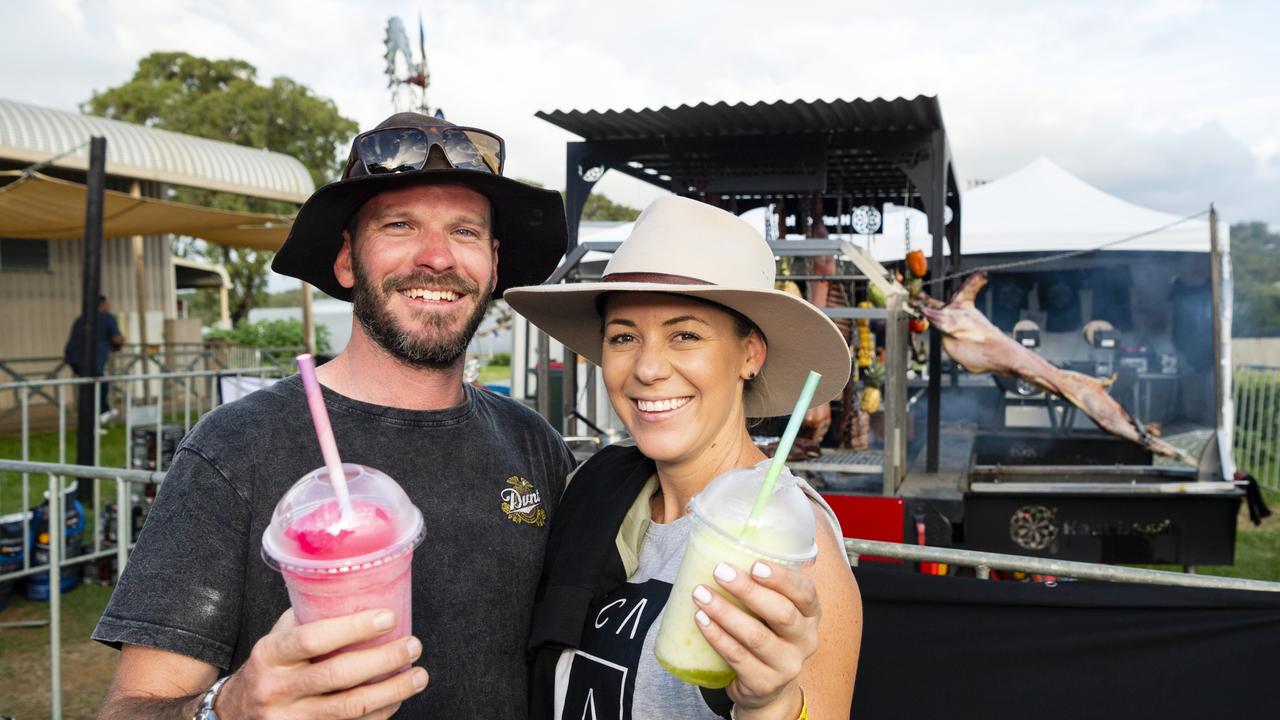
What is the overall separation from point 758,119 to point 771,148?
68 centimetres

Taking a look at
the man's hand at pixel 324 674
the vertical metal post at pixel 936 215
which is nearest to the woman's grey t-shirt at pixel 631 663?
the man's hand at pixel 324 674

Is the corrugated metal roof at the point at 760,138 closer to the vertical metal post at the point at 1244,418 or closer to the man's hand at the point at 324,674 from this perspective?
the man's hand at the point at 324,674

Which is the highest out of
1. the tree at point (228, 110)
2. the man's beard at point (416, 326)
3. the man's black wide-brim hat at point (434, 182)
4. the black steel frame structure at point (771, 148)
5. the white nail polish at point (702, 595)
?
the tree at point (228, 110)

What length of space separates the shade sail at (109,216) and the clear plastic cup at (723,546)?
34.6 ft

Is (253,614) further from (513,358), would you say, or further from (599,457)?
(513,358)

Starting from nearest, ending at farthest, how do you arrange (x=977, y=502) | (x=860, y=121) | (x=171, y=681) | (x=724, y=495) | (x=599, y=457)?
(x=724, y=495)
(x=171, y=681)
(x=599, y=457)
(x=977, y=502)
(x=860, y=121)

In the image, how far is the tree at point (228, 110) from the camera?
26.8 m

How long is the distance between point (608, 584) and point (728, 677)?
0.65m

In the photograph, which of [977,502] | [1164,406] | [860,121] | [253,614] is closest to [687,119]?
[860,121]

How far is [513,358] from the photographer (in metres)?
13.5

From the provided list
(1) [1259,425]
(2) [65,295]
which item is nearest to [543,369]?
(1) [1259,425]

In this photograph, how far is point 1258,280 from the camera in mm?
44938

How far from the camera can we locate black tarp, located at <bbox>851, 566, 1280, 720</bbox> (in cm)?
276

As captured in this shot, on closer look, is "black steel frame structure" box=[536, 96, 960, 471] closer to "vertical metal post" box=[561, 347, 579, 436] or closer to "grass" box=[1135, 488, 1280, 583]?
"vertical metal post" box=[561, 347, 579, 436]
